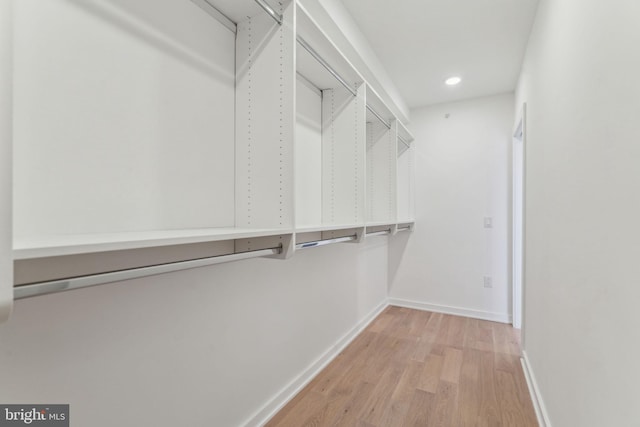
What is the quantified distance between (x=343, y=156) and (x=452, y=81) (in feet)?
6.00

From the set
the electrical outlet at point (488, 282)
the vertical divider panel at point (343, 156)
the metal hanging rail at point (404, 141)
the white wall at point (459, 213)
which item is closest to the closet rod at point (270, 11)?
the vertical divider panel at point (343, 156)

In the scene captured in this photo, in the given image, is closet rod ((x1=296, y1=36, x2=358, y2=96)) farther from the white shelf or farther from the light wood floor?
the light wood floor

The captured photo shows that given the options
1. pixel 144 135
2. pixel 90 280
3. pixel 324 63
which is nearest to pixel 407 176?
pixel 324 63

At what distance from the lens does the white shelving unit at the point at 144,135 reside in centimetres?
75

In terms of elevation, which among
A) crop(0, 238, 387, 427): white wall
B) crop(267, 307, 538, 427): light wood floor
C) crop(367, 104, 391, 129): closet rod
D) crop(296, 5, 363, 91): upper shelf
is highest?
crop(296, 5, 363, 91): upper shelf

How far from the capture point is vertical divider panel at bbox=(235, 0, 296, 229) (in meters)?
1.26

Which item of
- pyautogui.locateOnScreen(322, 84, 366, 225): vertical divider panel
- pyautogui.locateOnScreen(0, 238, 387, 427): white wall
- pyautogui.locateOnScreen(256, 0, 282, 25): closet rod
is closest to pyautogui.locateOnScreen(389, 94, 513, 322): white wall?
pyautogui.locateOnScreen(322, 84, 366, 225): vertical divider panel

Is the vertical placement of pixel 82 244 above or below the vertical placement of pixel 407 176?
below

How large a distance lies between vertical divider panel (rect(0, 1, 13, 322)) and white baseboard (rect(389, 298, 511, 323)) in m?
3.85

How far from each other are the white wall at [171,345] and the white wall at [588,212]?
139 centimetres

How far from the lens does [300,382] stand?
1.98 meters

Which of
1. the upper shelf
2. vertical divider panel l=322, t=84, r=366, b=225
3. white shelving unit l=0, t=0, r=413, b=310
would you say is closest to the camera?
white shelving unit l=0, t=0, r=413, b=310

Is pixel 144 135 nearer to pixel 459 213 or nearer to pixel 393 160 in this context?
pixel 393 160

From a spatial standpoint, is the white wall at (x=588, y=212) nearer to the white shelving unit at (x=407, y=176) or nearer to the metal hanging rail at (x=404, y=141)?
the metal hanging rail at (x=404, y=141)
